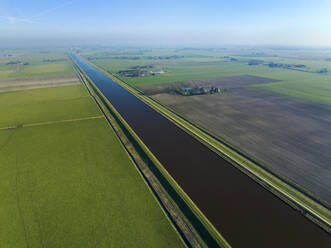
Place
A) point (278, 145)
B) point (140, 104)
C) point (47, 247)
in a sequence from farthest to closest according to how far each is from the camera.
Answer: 1. point (140, 104)
2. point (278, 145)
3. point (47, 247)

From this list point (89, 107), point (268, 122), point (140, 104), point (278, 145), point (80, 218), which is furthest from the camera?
point (140, 104)

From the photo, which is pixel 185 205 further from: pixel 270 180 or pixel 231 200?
pixel 270 180

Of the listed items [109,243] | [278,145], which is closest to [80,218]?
[109,243]

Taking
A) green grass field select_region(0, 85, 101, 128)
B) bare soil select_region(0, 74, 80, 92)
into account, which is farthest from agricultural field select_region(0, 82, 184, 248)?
bare soil select_region(0, 74, 80, 92)

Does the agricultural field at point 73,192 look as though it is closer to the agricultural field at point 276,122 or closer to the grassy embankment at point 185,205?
the grassy embankment at point 185,205

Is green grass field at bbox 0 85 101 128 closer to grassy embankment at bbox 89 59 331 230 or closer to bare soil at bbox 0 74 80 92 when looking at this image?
bare soil at bbox 0 74 80 92

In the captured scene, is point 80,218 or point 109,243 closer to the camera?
point 109,243

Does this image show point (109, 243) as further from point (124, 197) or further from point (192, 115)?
point (192, 115)
